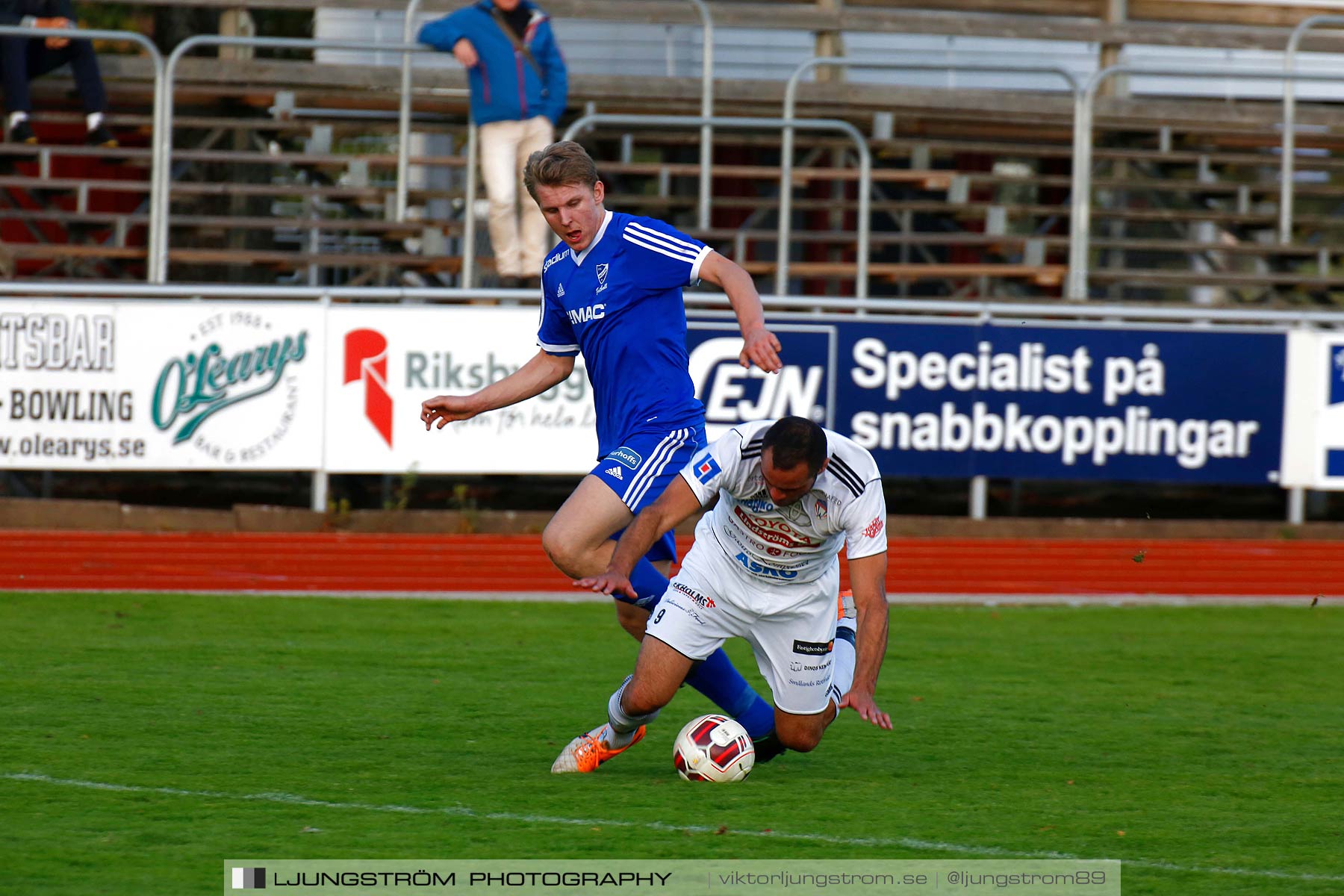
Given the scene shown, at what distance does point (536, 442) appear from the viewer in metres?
12.4

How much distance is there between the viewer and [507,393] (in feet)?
20.9

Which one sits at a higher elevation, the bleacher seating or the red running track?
the bleacher seating

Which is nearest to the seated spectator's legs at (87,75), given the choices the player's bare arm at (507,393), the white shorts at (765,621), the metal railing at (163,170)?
the metal railing at (163,170)

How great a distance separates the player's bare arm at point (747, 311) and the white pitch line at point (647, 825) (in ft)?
4.72

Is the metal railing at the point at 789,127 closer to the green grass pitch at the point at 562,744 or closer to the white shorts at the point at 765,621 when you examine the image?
the green grass pitch at the point at 562,744

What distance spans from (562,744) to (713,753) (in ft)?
3.17

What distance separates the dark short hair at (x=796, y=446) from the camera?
17.0 ft

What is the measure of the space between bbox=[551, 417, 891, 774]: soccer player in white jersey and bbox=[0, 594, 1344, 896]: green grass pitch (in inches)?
10.9

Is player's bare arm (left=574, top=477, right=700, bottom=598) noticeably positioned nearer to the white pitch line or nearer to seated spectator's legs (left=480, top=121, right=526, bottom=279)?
the white pitch line

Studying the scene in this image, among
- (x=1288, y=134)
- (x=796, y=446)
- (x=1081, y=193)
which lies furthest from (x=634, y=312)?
(x=1288, y=134)

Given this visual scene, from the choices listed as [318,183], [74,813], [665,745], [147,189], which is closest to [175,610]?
[665,745]

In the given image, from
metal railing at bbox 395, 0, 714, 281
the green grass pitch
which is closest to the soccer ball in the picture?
the green grass pitch

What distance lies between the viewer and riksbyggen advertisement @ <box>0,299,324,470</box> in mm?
12016

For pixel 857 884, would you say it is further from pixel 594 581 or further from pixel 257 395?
pixel 257 395
